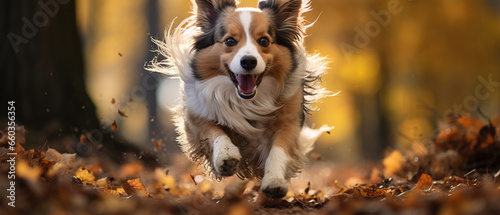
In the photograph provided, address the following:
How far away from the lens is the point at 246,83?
13.1 ft

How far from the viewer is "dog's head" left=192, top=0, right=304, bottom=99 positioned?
A: 3.93 meters

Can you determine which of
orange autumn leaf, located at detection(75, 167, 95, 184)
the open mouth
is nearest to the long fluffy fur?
the open mouth

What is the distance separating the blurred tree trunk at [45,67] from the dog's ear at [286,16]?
2.81 m

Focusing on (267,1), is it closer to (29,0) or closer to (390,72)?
(29,0)

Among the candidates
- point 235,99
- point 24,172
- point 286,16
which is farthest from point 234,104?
point 24,172

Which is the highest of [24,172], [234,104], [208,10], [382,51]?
[382,51]

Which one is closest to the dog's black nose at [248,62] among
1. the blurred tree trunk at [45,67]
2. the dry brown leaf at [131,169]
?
the dry brown leaf at [131,169]

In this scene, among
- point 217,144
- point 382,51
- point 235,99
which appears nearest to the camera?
point 217,144

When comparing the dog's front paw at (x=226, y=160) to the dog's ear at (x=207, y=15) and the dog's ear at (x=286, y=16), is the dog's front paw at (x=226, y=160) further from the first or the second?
the dog's ear at (x=286, y=16)

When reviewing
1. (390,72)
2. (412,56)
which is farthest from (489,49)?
(390,72)

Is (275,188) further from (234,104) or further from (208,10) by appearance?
(208,10)

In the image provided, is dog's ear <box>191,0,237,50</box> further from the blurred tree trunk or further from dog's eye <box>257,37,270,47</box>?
the blurred tree trunk

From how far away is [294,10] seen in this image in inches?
179

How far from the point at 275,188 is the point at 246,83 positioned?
1050 mm
